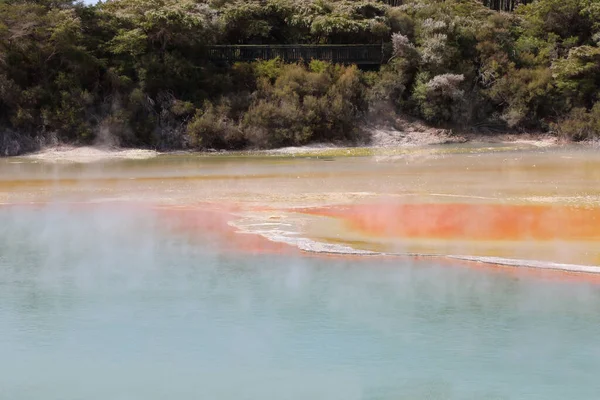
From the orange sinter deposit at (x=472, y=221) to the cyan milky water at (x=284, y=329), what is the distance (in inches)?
84.2

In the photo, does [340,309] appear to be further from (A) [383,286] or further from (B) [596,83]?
(B) [596,83]

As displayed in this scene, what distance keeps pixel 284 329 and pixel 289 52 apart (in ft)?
92.8

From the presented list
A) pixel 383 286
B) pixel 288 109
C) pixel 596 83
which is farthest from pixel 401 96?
pixel 383 286

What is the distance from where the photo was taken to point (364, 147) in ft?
109

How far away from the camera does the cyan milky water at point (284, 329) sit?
7602 mm

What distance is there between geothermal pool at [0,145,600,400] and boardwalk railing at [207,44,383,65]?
17.1 meters

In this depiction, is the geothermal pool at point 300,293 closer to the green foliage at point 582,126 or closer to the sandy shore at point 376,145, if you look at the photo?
the sandy shore at point 376,145

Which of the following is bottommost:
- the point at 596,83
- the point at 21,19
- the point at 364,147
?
the point at 364,147

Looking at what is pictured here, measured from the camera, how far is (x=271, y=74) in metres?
34.5

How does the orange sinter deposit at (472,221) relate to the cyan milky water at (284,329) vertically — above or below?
above

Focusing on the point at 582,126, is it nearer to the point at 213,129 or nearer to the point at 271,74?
the point at 271,74

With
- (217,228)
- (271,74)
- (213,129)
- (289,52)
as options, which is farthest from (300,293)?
(289,52)

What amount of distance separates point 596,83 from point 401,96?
9268 millimetres

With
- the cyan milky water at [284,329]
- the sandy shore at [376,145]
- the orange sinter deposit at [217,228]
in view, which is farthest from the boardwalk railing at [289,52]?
the cyan milky water at [284,329]
